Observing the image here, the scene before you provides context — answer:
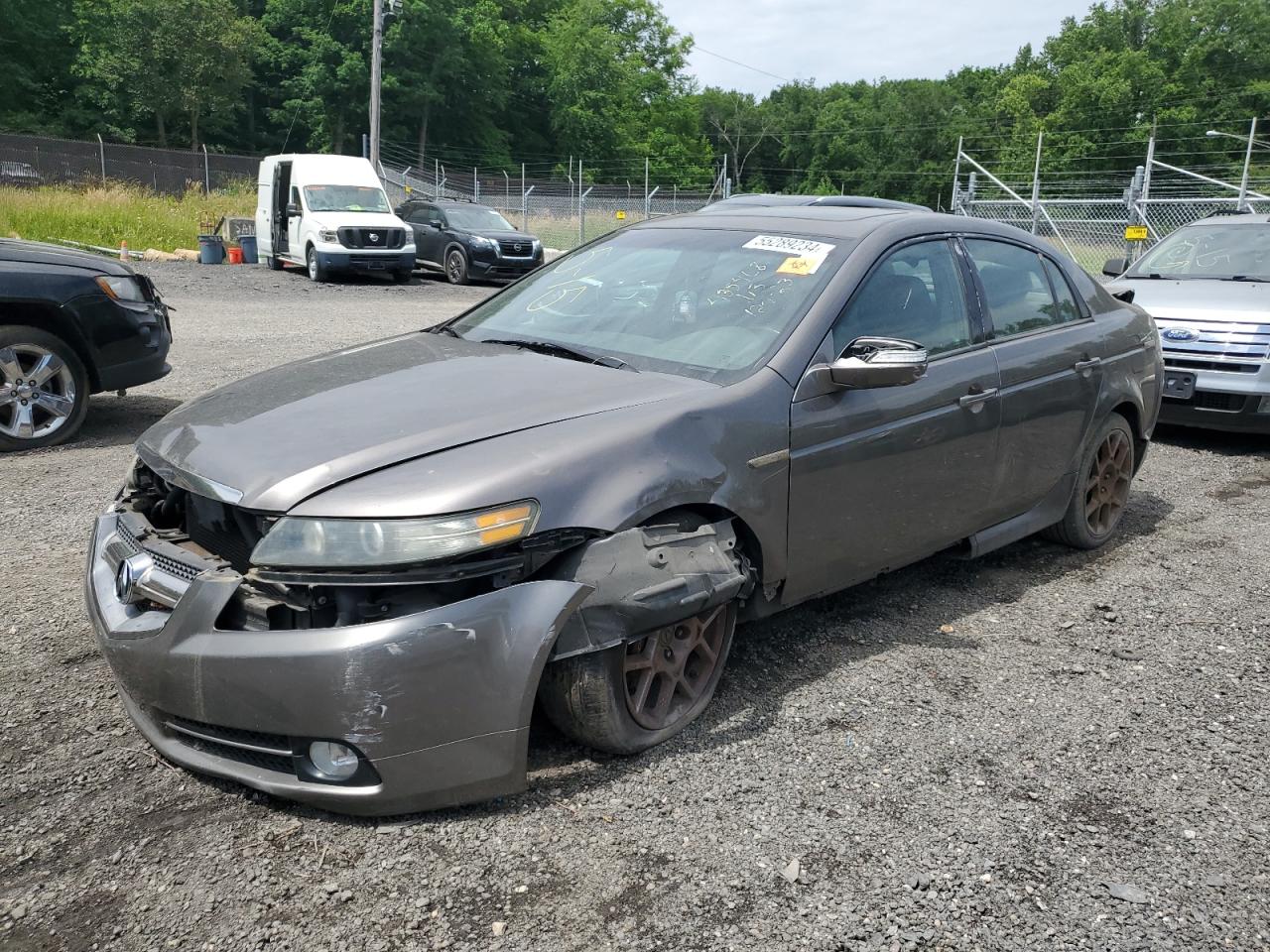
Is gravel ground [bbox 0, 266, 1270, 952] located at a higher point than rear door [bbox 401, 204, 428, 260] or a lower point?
lower

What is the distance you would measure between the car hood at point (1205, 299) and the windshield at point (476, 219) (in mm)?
15685

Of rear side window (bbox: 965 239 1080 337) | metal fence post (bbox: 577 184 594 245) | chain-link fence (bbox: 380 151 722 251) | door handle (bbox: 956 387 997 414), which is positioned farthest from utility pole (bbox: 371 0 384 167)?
door handle (bbox: 956 387 997 414)

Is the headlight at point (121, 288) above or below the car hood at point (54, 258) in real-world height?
below

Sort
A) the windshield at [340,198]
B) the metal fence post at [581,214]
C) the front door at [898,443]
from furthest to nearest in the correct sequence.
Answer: the metal fence post at [581,214] → the windshield at [340,198] → the front door at [898,443]

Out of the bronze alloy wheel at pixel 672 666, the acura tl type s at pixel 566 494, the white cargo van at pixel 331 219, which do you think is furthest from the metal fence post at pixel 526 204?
the bronze alloy wheel at pixel 672 666

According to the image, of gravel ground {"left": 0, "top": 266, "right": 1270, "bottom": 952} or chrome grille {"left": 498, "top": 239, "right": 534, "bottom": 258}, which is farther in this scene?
chrome grille {"left": 498, "top": 239, "right": 534, "bottom": 258}

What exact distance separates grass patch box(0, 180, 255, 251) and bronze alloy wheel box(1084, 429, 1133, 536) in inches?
946

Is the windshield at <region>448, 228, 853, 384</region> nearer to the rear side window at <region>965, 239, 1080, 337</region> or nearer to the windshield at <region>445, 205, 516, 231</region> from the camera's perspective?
the rear side window at <region>965, 239, 1080, 337</region>

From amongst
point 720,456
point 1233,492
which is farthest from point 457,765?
point 1233,492

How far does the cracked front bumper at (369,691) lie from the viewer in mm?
2564

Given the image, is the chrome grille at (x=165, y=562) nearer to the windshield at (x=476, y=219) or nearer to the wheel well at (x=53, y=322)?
the wheel well at (x=53, y=322)

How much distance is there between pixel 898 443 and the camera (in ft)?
12.5

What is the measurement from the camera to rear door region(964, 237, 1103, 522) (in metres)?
4.40

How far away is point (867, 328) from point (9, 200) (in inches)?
1065
